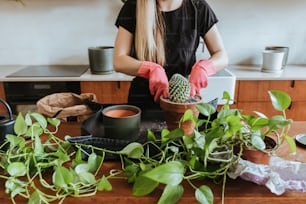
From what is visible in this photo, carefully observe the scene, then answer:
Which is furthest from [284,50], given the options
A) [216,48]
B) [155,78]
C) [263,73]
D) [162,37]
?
[155,78]

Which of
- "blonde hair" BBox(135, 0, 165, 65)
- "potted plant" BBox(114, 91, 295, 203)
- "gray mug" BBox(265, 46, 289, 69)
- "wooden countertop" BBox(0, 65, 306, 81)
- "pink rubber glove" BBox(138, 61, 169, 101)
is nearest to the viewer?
"potted plant" BBox(114, 91, 295, 203)

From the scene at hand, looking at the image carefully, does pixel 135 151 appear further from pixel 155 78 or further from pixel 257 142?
pixel 155 78

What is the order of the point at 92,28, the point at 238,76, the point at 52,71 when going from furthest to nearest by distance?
the point at 92,28 → the point at 52,71 → the point at 238,76

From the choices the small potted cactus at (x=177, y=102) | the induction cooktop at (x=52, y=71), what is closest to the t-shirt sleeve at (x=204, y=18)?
the small potted cactus at (x=177, y=102)

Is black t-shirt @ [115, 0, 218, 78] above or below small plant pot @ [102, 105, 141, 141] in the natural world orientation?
above

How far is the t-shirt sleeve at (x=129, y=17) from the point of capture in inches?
49.6

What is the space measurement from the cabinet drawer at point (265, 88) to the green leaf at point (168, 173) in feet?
5.44

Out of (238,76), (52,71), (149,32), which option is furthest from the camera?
(52,71)

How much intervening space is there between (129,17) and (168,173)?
0.88 m

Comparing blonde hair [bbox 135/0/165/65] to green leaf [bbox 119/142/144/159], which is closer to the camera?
green leaf [bbox 119/142/144/159]

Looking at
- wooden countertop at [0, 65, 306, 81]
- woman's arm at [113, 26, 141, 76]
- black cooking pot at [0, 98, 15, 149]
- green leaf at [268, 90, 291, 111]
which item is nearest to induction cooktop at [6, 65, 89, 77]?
wooden countertop at [0, 65, 306, 81]

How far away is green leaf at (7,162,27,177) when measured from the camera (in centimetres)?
60

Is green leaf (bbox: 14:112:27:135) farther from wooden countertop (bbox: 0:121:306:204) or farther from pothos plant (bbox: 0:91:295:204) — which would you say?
wooden countertop (bbox: 0:121:306:204)

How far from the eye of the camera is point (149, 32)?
1235mm
